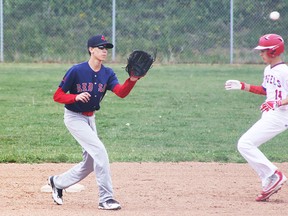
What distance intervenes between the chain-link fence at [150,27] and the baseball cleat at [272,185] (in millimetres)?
15716

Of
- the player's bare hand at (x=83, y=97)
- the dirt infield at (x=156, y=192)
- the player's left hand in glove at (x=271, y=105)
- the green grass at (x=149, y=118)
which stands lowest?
the green grass at (x=149, y=118)

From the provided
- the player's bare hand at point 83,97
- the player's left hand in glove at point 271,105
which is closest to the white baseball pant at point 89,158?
the player's bare hand at point 83,97

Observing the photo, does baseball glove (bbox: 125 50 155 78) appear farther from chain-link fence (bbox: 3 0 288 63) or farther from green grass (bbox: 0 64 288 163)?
chain-link fence (bbox: 3 0 288 63)

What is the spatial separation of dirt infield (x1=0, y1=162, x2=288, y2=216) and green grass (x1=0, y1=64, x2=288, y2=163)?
0.87 m

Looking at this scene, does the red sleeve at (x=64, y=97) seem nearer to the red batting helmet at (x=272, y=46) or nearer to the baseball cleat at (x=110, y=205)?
the baseball cleat at (x=110, y=205)

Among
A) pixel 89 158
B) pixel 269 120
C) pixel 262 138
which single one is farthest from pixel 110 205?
pixel 269 120

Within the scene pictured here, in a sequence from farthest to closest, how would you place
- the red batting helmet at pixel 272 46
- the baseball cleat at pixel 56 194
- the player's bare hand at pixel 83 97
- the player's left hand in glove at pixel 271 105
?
the red batting helmet at pixel 272 46, the player's left hand in glove at pixel 271 105, the baseball cleat at pixel 56 194, the player's bare hand at pixel 83 97

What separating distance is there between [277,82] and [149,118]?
7.29 m

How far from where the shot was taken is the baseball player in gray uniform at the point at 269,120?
8.95 m

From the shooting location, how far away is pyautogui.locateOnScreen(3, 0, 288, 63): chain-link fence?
24703mm

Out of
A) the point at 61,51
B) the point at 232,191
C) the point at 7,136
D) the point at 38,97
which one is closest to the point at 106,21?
the point at 61,51

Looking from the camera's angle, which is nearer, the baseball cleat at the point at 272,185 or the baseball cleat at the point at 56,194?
the baseball cleat at the point at 56,194

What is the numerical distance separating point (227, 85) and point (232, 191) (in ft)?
4.41

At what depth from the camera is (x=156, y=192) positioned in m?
9.46
